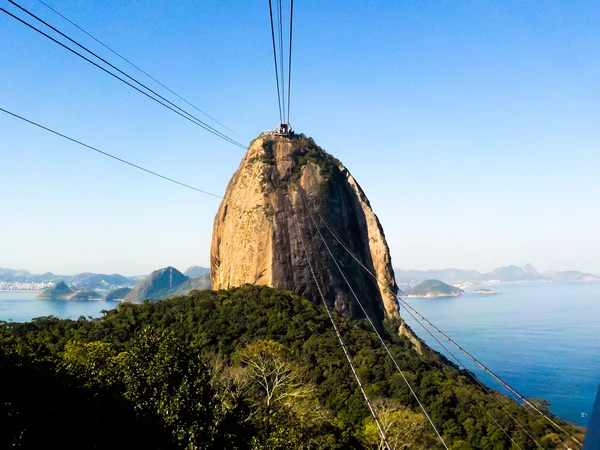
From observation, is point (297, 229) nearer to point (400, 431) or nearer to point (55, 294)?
point (400, 431)

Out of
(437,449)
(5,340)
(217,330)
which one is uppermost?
(5,340)

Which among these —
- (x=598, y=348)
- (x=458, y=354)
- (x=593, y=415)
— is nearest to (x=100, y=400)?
(x=593, y=415)

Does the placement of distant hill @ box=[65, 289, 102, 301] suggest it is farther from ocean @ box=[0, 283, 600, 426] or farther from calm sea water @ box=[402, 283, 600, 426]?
calm sea water @ box=[402, 283, 600, 426]

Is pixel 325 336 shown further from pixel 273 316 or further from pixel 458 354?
pixel 458 354

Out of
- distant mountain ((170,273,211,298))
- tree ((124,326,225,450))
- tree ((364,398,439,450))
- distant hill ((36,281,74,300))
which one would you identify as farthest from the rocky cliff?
distant hill ((36,281,74,300))

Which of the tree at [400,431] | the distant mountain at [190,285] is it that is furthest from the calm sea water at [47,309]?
the tree at [400,431]

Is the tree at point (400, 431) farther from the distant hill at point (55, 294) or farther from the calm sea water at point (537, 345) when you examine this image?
the distant hill at point (55, 294)

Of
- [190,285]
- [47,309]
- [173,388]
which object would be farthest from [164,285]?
[173,388]
